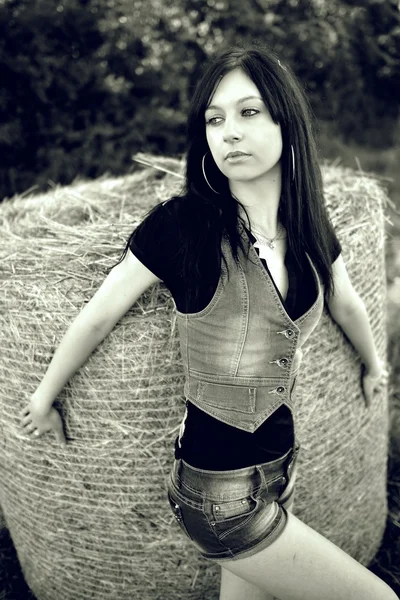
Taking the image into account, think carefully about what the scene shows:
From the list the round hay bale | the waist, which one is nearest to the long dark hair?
the round hay bale

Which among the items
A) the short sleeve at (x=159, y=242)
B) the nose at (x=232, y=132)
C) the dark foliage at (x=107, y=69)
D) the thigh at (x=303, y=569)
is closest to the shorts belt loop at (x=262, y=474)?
the thigh at (x=303, y=569)

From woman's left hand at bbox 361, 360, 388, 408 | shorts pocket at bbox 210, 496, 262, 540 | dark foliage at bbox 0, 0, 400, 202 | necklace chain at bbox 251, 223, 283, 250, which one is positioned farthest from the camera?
dark foliage at bbox 0, 0, 400, 202

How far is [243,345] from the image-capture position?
1375mm

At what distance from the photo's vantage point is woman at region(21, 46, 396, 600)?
1360 millimetres

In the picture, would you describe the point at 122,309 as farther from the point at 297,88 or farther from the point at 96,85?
the point at 96,85

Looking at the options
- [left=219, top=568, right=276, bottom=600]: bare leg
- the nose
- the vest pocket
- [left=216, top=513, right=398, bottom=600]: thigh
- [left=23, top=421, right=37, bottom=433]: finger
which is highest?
the nose

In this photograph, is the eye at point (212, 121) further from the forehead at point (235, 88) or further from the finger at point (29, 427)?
the finger at point (29, 427)

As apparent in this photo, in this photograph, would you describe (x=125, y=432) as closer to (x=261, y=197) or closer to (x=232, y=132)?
(x=261, y=197)

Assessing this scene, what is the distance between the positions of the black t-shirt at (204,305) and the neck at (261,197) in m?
0.08

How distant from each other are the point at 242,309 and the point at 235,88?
0.48 meters

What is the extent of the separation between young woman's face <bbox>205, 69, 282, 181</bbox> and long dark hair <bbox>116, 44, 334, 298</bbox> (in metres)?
0.02

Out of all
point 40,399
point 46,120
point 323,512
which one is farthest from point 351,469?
point 46,120

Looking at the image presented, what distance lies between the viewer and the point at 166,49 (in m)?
3.88

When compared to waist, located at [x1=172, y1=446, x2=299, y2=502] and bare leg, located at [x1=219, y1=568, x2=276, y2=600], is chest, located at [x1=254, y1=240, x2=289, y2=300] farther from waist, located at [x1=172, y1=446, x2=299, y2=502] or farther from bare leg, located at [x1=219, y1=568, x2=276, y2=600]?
bare leg, located at [x1=219, y1=568, x2=276, y2=600]
